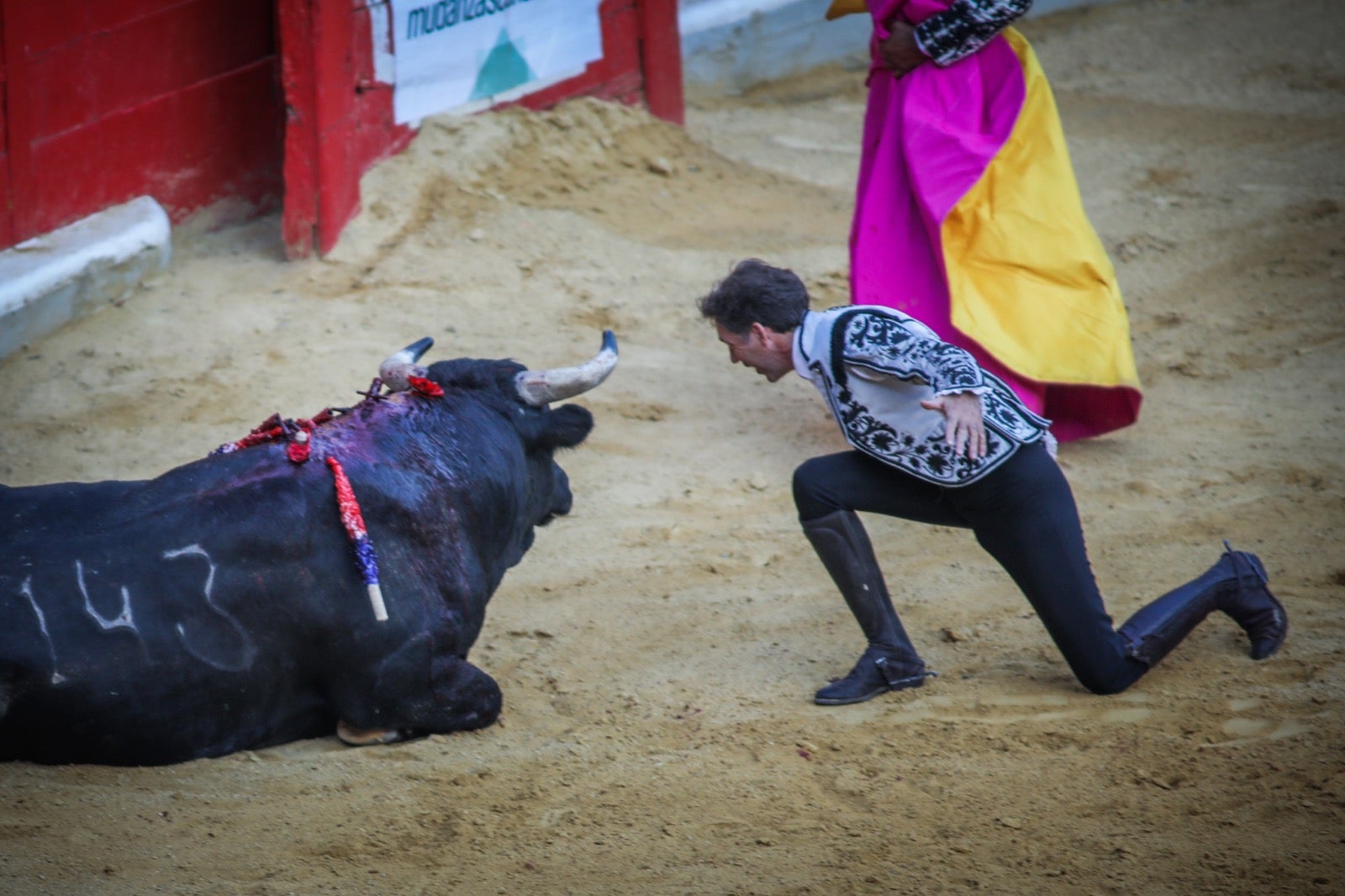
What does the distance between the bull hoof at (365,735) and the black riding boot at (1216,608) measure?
176 centimetres

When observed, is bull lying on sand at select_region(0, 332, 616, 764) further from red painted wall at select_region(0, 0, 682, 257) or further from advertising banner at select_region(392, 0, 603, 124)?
advertising banner at select_region(392, 0, 603, 124)

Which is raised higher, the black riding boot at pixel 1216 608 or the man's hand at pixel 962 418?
the man's hand at pixel 962 418

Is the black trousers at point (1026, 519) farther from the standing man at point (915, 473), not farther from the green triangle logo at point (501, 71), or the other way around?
the green triangle logo at point (501, 71)

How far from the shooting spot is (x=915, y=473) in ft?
10.9

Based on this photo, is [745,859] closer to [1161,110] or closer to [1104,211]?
[1104,211]

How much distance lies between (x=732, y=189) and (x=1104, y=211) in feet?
6.36

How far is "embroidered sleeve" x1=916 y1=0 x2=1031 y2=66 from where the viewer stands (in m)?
5.00

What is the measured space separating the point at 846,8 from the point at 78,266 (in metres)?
3.17

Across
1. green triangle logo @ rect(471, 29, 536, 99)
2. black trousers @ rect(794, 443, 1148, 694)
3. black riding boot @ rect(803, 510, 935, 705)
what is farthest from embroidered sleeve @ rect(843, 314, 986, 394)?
green triangle logo @ rect(471, 29, 536, 99)

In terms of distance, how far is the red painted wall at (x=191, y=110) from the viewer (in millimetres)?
5574

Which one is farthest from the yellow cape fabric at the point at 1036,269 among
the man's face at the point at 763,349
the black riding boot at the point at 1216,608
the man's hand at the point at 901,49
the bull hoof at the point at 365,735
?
the bull hoof at the point at 365,735

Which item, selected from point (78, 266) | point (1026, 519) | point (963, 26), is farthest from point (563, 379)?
point (78, 266)

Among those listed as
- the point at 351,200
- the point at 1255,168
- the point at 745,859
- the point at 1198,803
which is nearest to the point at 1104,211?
the point at 1255,168

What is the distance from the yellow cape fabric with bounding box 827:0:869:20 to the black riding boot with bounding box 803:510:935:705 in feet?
9.00
